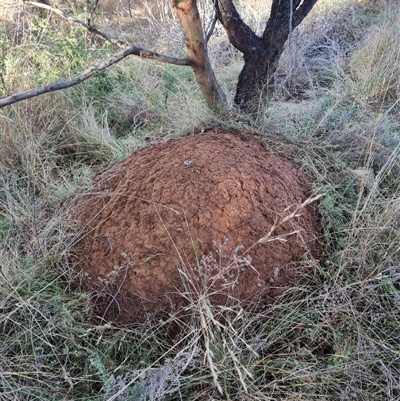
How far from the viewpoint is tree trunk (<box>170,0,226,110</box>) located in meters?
1.82

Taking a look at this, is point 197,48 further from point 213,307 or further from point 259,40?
point 213,307

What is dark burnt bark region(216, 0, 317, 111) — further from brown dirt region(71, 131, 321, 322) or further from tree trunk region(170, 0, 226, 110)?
brown dirt region(71, 131, 321, 322)

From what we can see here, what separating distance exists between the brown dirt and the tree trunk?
1.83 ft

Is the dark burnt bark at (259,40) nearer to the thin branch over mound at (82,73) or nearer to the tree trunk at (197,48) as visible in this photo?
the tree trunk at (197,48)

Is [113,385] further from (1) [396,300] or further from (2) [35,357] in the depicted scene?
(1) [396,300]

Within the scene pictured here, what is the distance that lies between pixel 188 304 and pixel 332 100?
7.01 feet

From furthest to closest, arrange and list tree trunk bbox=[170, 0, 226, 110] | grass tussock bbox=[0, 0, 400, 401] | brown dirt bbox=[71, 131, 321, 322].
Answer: tree trunk bbox=[170, 0, 226, 110] < brown dirt bbox=[71, 131, 321, 322] < grass tussock bbox=[0, 0, 400, 401]

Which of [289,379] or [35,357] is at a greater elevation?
[35,357]

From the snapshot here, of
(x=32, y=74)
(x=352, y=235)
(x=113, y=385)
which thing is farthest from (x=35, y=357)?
(x=32, y=74)

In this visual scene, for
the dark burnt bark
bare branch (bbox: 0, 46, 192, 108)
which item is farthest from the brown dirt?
the dark burnt bark

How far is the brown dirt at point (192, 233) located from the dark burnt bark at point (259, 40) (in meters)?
1.00

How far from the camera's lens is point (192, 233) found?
4.76ft

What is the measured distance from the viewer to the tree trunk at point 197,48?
1820 mm

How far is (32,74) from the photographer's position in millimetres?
3006
